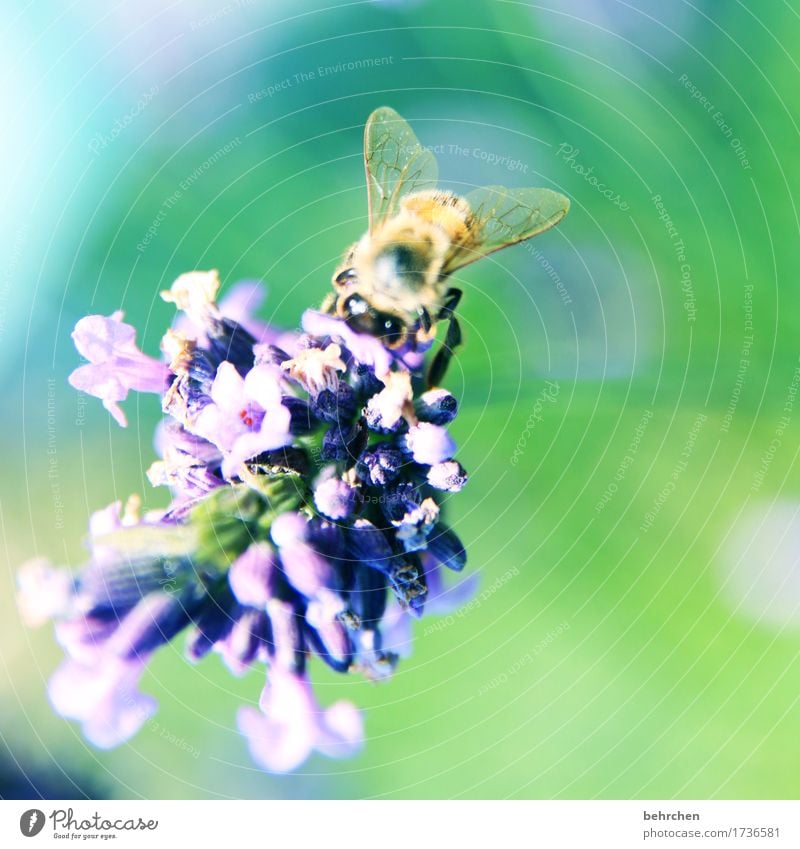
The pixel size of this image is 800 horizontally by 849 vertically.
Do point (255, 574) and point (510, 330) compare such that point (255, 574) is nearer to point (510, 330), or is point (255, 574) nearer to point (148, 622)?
point (148, 622)

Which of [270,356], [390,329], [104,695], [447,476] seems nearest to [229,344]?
[270,356]

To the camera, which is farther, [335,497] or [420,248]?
[420,248]

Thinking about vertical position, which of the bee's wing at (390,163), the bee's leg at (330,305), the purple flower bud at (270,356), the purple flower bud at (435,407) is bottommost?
the purple flower bud at (435,407)

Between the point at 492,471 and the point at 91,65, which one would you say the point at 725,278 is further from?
the point at 91,65

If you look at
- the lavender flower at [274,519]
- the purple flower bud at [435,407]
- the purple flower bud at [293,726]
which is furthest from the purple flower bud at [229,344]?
the purple flower bud at [293,726]

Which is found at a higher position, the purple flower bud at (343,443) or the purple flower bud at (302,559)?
the purple flower bud at (343,443)

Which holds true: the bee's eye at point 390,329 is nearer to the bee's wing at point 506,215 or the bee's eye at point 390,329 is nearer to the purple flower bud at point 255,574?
the bee's wing at point 506,215

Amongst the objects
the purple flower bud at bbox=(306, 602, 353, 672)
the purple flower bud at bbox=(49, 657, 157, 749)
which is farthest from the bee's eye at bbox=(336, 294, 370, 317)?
the purple flower bud at bbox=(49, 657, 157, 749)

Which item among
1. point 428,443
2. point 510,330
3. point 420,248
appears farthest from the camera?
point 510,330
